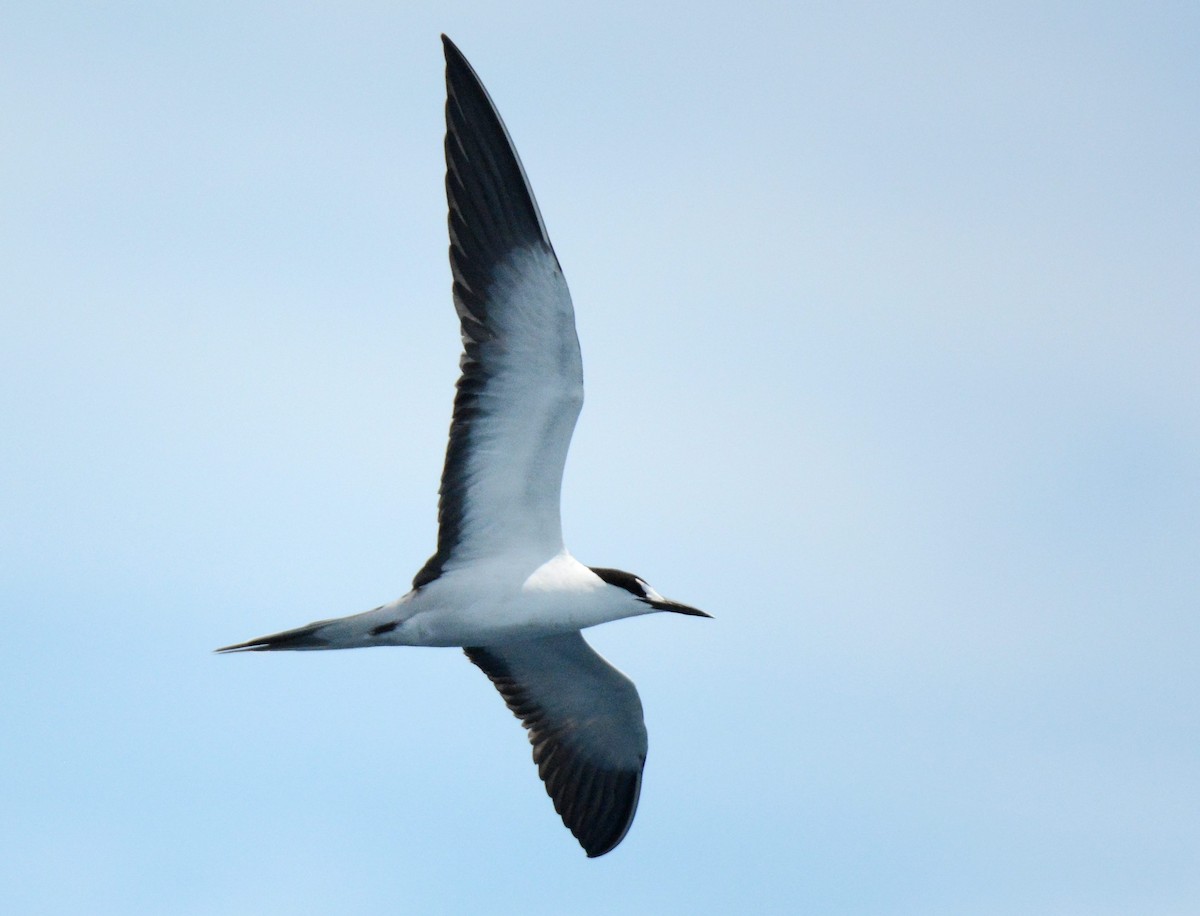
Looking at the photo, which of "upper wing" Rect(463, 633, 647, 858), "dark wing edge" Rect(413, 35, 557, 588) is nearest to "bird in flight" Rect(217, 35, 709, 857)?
"dark wing edge" Rect(413, 35, 557, 588)

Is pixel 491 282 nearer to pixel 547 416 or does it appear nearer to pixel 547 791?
pixel 547 416

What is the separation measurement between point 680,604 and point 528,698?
9.62ft

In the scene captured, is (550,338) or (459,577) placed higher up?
(550,338)

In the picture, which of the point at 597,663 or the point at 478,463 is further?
the point at 597,663

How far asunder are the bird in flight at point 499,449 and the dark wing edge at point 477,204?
0.4 inches

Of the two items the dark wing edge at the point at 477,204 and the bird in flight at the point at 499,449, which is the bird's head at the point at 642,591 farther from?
the dark wing edge at the point at 477,204

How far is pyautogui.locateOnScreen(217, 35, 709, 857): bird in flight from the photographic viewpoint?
560 inches

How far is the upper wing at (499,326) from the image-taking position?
14180mm

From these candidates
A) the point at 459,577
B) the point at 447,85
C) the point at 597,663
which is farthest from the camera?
the point at 597,663

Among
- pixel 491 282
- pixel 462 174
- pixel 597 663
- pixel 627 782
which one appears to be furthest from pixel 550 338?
pixel 627 782

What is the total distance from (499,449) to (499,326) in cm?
120

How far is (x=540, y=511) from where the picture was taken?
15359 mm

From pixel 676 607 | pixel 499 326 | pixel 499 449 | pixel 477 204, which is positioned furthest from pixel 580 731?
pixel 477 204

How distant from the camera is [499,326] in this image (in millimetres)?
14414
